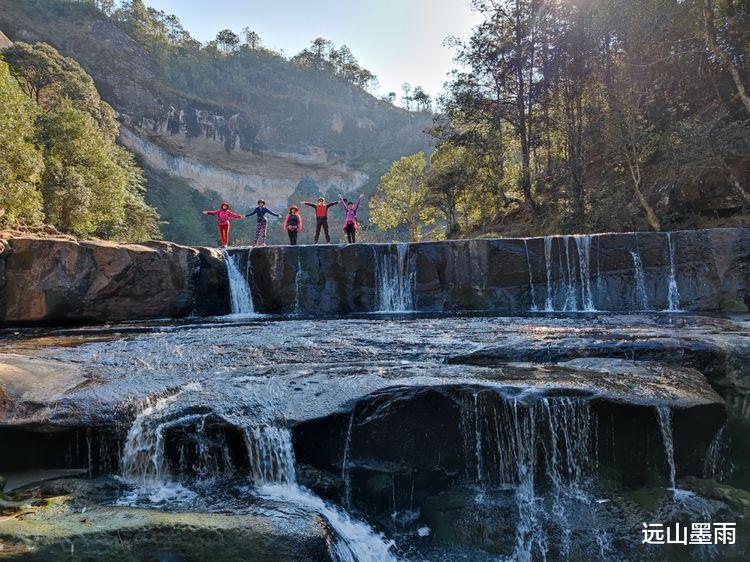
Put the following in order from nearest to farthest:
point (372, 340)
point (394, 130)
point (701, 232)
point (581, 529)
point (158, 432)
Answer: point (581, 529), point (158, 432), point (372, 340), point (701, 232), point (394, 130)

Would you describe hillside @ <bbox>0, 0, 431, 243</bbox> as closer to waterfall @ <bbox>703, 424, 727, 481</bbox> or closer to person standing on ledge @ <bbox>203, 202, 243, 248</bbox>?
person standing on ledge @ <bbox>203, 202, 243, 248</bbox>

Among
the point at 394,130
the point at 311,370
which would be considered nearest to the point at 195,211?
the point at 394,130

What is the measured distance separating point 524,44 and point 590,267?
38.5 feet

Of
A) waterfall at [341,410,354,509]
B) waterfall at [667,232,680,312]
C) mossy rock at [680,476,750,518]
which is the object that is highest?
waterfall at [667,232,680,312]

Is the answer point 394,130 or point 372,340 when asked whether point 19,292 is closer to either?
point 372,340

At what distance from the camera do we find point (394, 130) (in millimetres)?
75250

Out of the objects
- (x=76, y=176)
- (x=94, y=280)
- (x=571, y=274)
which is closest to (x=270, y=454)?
(x=94, y=280)

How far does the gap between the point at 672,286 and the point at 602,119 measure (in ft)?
26.4

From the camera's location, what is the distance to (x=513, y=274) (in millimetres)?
12688

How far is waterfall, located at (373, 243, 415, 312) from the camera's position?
13.2 meters

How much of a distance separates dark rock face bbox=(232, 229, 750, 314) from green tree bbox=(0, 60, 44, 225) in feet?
22.8

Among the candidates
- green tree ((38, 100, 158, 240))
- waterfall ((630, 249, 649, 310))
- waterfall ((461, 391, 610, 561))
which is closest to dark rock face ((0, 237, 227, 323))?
green tree ((38, 100, 158, 240))

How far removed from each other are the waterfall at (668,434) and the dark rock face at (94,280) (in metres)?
10.8

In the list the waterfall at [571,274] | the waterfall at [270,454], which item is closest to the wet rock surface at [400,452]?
the waterfall at [270,454]
